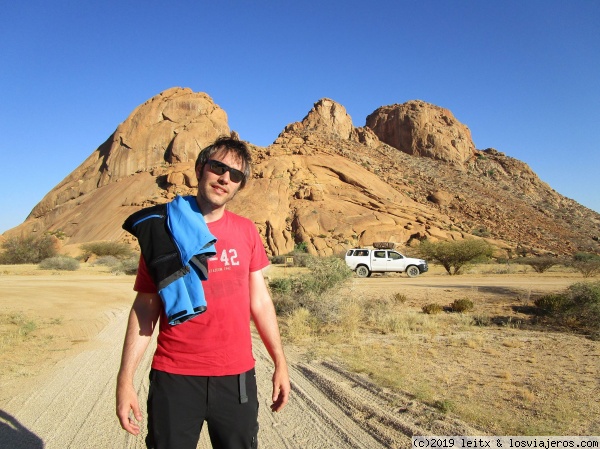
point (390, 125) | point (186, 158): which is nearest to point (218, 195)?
point (186, 158)

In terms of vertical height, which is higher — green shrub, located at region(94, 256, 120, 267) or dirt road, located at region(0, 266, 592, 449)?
green shrub, located at region(94, 256, 120, 267)

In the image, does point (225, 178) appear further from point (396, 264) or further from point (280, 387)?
point (396, 264)

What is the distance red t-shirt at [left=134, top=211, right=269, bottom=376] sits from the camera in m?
2.29

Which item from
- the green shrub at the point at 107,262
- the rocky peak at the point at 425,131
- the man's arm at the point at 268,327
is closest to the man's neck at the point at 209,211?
the man's arm at the point at 268,327

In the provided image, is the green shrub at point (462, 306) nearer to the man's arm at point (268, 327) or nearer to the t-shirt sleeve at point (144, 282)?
the man's arm at point (268, 327)

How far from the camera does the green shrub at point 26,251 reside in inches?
1564

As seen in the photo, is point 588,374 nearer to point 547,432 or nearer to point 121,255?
point 547,432

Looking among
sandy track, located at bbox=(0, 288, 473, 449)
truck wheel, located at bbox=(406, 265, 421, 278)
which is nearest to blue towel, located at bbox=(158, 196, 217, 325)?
sandy track, located at bbox=(0, 288, 473, 449)

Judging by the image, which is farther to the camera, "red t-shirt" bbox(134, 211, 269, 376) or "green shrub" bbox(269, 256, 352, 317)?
"green shrub" bbox(269, 256, 352, 317)

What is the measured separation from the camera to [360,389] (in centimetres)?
554

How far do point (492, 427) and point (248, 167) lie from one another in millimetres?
3541

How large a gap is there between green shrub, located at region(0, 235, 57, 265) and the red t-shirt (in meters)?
43.8

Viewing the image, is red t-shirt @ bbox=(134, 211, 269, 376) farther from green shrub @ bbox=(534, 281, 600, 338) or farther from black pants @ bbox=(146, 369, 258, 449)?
green shrub @ bbox=(534, 281, 600, 338)

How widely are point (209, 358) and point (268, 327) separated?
17.5 inches
